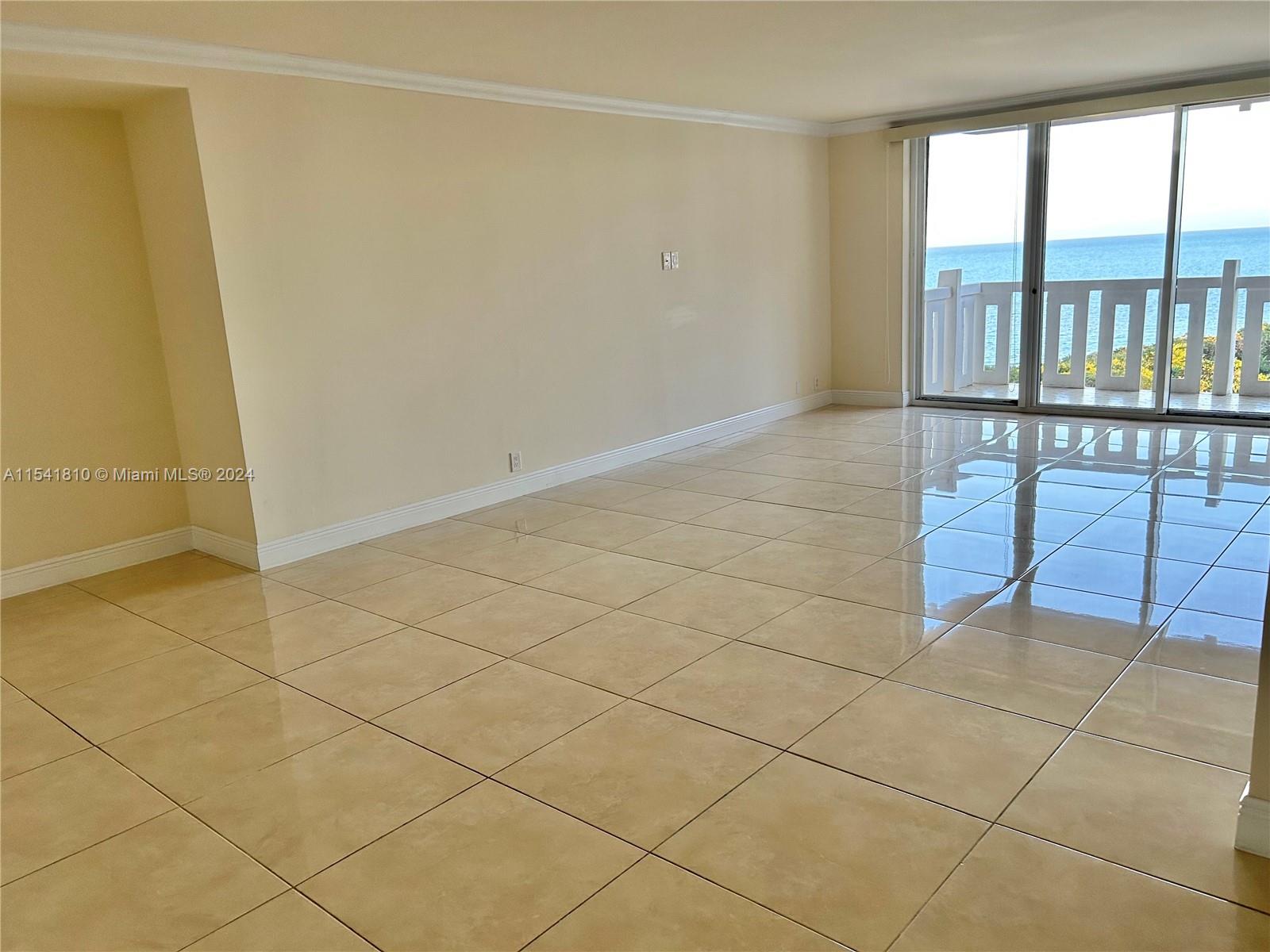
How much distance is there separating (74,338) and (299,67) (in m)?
1.69

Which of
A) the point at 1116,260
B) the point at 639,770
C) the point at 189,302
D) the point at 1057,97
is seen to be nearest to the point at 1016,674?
the point at 639,770

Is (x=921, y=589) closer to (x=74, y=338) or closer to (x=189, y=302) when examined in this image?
(x=189, y=302)

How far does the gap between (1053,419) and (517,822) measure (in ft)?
19.4

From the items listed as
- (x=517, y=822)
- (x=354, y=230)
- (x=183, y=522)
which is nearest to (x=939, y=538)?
(x=517, y=822)

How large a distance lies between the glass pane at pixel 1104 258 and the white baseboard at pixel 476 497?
239cm

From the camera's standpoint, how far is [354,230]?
4461mm

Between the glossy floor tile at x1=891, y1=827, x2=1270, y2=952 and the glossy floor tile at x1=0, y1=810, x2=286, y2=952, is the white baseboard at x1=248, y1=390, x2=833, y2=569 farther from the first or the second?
the glossy floor tile at x1=891, y1=827, x2=1270, y2=952

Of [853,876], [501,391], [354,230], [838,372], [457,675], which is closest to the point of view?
[853,876]

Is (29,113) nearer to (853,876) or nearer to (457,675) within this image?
(457,675)

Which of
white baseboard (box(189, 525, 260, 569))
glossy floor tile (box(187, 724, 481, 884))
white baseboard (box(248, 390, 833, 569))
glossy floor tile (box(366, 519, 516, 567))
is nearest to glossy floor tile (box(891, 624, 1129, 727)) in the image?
glossy floor tile (box(187, 724, 481, 884))

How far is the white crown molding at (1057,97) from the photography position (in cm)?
571

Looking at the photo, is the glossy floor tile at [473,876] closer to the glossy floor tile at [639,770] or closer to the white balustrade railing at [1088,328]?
the glossy floor tile at [639,770]

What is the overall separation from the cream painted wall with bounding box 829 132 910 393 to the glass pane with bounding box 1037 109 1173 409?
3.75 ft

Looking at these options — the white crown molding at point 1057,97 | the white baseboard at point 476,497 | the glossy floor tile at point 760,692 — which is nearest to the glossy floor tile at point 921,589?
the glossy floor tile at point 760,692
